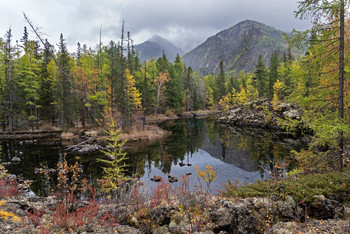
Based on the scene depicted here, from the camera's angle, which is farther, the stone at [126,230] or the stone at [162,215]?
the stone at [162,215]

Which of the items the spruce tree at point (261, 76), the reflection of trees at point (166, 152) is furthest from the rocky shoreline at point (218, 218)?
the spruce tree at point (261, 76)

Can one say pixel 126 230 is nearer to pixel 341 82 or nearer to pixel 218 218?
pixel 218 218

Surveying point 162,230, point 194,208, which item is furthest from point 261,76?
point 162,230

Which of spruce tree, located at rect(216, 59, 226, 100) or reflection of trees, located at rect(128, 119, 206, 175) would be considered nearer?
reflection of trees, located at rect(128, 119, 206, 175)

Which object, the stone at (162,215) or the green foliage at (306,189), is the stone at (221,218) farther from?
the green foliage at (306,189)

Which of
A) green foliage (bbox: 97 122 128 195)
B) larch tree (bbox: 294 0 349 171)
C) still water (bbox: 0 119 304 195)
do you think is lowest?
still water (bbox: 0 119 304 195)

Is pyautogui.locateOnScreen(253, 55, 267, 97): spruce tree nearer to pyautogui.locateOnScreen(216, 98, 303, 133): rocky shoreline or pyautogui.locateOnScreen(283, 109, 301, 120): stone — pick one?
pyautogui.locateOnScreen(216, 98, 303, 133): rocky shoreline

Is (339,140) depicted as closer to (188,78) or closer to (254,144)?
(254,144)

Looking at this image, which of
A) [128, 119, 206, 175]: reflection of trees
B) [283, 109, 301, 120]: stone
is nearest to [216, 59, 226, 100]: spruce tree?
[283, 109, 301, 120]: stone

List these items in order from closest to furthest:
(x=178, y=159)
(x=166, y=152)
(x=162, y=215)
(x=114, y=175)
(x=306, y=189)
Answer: (x=162, y=215)
(x=306, y=189)
(x=114, y=175)
(x=178, y=159)
(x=166, y=152)

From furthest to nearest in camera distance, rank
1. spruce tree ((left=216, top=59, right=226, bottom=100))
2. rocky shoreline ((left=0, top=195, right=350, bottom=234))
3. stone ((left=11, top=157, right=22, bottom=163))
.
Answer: spruce tree ((left=216, top=59, right=226, bottom=100)) < stone ((left=11, top=157, right=22, bottom=163)) < rocky shoreline ((left=0, top=195, right=350, bottom=234))

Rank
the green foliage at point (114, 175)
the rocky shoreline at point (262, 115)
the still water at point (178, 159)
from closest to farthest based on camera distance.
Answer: the green foliage at point (114, 175) → the still water at point (178, 159) → the rocky shoreline at point (262, 115)

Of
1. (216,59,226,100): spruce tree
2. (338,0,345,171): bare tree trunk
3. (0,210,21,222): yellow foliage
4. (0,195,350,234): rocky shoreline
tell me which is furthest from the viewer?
(216,59,226,100): spruce tree

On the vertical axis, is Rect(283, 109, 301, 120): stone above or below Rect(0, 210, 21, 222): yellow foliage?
above
